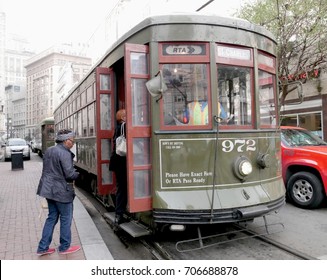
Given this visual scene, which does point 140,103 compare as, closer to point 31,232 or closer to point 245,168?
point 245,168

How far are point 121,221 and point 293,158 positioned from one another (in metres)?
4.26

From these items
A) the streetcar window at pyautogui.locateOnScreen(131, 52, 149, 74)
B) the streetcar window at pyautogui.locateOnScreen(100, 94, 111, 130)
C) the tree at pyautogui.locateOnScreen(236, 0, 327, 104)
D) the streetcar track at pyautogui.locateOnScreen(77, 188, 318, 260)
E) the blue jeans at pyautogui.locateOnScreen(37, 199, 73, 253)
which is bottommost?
the streetcar track at pyautogui.locateOnScreen(77, 188, 318, 260)

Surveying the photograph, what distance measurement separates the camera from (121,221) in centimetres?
533

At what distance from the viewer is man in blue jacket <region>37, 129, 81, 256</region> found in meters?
4.26

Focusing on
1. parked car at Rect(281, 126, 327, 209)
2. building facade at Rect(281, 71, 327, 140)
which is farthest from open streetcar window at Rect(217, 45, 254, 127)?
building facade at Rect(281, 71, 327, 140)

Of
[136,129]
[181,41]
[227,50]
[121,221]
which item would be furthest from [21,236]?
[227,50]

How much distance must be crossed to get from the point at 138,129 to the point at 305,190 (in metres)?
4.53

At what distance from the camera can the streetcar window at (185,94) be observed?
445cm

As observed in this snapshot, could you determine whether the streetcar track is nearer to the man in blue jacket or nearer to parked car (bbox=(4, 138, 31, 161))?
the man in blue jacket

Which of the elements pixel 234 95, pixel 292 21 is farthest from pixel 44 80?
pixel 234 95

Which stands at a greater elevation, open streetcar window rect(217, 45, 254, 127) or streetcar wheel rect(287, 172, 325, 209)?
open streetcar window rect(217, 45, 254, 127)

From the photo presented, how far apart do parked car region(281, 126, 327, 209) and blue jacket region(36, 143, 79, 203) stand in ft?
16.6
